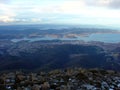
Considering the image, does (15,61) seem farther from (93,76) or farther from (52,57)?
A: (93,76)

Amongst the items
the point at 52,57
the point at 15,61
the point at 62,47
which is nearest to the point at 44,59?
the point at 52,57

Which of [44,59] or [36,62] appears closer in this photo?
[36,62]

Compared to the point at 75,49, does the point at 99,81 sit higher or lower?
higher

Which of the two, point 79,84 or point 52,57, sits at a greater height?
point 79,84

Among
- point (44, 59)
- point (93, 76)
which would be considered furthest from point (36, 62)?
point (93, 76)

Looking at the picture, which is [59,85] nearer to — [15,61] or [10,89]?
[10,89]

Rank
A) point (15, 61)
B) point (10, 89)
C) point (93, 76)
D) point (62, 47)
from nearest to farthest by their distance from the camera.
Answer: point (10, 89), point (93, 76), point (15, 61), point (62, 47)

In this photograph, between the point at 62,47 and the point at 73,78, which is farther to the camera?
the point at 62,47

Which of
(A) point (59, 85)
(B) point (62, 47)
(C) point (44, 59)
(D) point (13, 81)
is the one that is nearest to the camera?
(A) point (59, 85)

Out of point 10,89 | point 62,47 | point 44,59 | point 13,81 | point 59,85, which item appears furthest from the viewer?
point 62,47
